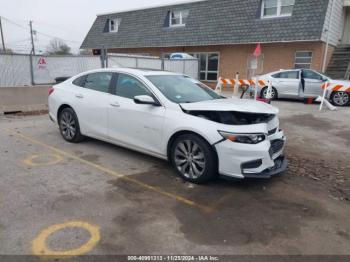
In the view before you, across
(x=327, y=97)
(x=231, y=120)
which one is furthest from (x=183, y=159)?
(x=327, y=97)

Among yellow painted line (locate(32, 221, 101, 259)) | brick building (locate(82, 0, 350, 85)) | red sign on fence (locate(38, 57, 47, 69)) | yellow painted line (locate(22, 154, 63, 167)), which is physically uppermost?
brick building (locate(82, 0, 350, 85))

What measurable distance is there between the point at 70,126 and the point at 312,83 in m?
10.5

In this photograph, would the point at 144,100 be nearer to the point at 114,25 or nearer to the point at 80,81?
the point at 80,81

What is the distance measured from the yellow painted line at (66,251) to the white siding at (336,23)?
16.3 meters

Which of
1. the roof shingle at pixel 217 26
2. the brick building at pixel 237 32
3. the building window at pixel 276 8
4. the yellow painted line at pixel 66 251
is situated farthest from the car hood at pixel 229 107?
the building window at pixel 276 8

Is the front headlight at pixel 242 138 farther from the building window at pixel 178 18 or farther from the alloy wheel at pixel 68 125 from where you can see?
the building window at pixel 178 18

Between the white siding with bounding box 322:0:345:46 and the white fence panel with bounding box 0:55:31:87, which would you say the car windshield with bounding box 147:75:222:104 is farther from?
the white siding with bounding box 322:0:345:46

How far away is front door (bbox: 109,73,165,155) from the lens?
4.59m

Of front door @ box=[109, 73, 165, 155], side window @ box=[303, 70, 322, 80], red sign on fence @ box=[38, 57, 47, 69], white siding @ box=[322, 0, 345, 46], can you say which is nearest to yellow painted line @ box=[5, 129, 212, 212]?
front door @ box=[109, 73, 165, 155]

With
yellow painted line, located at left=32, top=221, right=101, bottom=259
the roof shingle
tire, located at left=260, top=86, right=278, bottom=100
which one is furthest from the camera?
the roof shingle

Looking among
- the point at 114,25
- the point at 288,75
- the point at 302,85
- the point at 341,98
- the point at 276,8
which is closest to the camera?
the point at 341,98

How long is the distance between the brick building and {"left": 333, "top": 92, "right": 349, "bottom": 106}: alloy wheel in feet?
15.7

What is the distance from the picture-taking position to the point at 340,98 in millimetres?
11875

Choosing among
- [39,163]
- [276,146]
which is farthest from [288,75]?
[39,163]
